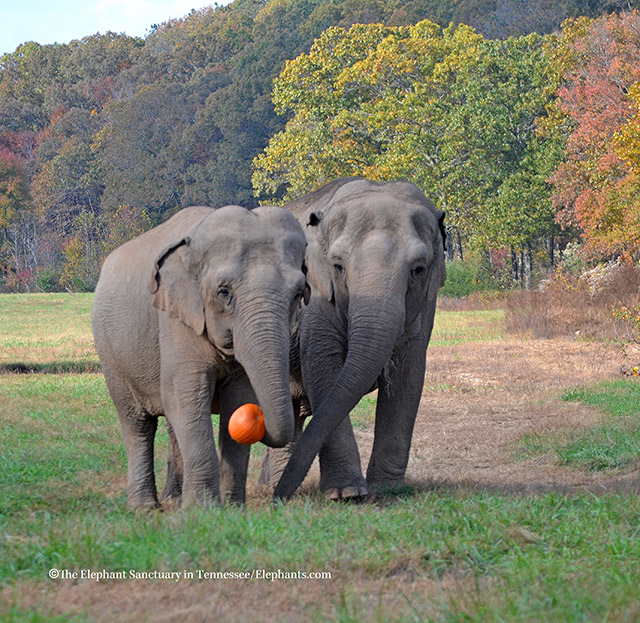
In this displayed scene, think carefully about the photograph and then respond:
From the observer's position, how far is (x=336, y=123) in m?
45.5

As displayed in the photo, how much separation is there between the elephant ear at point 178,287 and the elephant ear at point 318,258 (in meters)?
1.55

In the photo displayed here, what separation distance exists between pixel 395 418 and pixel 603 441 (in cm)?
331

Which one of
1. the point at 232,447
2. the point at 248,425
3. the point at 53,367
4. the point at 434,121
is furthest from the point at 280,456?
the point at 434,121

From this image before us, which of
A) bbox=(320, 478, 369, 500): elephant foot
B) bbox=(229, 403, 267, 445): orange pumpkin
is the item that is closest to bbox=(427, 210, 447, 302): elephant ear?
bbox=(320, 478, 369, 500): elephant foot

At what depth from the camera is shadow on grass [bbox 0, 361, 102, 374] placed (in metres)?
20.1

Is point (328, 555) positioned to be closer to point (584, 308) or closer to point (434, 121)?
point (584, 308)

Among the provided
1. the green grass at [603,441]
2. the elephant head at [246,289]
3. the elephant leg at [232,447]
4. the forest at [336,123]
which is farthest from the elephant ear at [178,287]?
the forest at [336,123]

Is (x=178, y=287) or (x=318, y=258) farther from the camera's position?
(x=318, y=258)

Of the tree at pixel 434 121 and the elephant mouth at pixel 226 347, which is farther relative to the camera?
the tree at pixel 434 121

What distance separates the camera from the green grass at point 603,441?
9750mm

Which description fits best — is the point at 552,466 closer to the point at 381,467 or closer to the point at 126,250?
the point at 381,467

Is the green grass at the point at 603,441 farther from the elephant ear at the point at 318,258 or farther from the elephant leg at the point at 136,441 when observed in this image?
the elephant leg at the point at 136,441

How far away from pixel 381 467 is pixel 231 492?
1.50 meters

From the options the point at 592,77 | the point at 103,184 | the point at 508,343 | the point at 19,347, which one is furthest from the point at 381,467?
the point at 103,184
